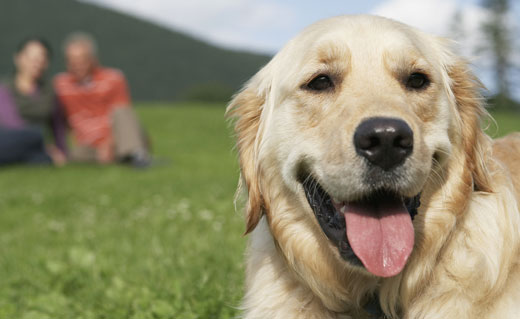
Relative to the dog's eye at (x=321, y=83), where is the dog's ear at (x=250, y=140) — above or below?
below

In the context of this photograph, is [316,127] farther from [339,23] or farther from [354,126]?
[339,23]

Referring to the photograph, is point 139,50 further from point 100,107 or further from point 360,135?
point 360,135

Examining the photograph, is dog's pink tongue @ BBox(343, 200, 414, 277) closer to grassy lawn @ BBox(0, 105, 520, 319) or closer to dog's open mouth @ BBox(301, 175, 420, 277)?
dog's open mouth @ BBox(301, 175, 420, 277)

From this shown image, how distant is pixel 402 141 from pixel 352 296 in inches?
36.3

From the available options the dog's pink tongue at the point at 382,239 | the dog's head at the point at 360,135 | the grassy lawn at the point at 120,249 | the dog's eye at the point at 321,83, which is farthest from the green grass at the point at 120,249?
the dog's pink tongue at the point at 382,239

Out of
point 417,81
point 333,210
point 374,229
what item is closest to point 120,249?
point 333,210

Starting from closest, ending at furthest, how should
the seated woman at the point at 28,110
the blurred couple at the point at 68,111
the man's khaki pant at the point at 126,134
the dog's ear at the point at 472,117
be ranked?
the dog's ear at the point at 472,117, the seated woman at the point at 28,110, the blurred couple at the point at 68,111, the man's khaki pant at the point at 126,134

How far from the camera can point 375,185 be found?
2500 millimetres

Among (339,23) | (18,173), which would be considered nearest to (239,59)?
(18,173)

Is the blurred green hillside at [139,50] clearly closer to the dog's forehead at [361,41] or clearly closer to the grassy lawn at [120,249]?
the grassy lawn at [120,249]

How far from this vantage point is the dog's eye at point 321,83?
2.88 metres

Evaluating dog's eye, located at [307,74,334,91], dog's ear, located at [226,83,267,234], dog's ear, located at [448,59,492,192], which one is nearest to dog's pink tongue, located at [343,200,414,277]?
dog's ear, located at [448,59,492,192]

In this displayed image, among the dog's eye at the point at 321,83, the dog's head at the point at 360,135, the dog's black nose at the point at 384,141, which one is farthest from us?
the dog's eye at the point at 321,83

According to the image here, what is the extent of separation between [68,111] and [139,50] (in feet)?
162
